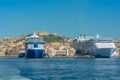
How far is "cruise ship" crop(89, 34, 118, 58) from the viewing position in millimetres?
160625

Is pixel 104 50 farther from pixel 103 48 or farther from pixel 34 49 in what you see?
pixel 34 49

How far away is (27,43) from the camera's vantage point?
165 metres

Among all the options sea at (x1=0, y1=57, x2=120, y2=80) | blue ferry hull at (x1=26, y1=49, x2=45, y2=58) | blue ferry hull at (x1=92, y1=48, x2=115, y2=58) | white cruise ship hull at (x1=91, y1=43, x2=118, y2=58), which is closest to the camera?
sea at (x1=0, y1=57, x2=120, y2=80)

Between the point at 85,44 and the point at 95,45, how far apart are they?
1748cm

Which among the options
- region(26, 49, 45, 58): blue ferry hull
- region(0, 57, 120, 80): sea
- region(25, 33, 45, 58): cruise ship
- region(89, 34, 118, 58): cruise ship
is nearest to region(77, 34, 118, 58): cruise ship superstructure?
region(89, 34, 118, 58): cruise ship

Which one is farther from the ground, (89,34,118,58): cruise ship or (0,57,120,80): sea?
(89,34,118,58): cruise ship

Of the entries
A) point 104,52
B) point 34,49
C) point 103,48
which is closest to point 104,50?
point 103,48

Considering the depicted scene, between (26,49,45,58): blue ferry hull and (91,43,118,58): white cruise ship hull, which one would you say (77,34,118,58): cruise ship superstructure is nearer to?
(91,43,118,58): white cruise ship hull

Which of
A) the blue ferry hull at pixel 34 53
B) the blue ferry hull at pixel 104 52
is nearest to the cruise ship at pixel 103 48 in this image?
the blue ferry hull at pixel 104 52

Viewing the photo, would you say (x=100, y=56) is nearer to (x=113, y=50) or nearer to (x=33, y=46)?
(x=113, y=50)

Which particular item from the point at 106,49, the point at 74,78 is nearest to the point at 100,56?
the point at 106,49

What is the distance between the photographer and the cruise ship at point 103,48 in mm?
160625

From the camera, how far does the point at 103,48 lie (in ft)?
531

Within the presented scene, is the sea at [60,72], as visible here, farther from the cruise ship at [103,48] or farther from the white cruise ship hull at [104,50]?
the cruise ship at [103,48]
